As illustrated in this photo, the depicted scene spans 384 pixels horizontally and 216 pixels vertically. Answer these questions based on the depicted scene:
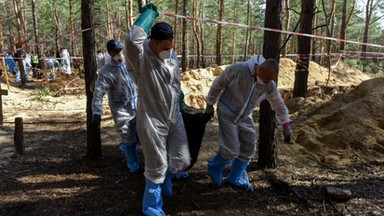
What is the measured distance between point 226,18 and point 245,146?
30.0m

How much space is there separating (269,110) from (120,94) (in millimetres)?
2038

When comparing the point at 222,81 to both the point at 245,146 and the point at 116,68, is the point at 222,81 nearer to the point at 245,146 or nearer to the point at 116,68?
the point at 245,146

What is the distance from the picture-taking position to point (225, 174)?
4000mm

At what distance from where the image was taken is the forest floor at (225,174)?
10.4ft

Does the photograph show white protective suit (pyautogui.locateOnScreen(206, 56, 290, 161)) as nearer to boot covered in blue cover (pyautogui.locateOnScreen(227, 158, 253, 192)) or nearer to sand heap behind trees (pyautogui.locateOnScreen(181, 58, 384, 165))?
boot covered in blue cover (pyautogui.locateOnScreen(227, 158, 253, 192))

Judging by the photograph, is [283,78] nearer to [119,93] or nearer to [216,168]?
[119,93]

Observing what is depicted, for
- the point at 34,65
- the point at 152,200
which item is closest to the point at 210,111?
the point at 152,200

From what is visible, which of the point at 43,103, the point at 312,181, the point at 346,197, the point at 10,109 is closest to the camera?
the point at 346,197

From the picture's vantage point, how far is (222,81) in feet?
10.9

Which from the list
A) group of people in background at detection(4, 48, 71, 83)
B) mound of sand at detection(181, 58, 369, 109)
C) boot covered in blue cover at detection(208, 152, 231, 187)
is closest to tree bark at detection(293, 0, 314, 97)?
mound of sand at detection(181, 58, 369, 109)

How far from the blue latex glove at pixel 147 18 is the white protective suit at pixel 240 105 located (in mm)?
984

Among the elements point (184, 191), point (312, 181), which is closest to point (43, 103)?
point (184, 191)

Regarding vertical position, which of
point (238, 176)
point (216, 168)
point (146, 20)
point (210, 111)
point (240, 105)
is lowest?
point (238, 176)

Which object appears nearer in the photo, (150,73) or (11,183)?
(150,73)
